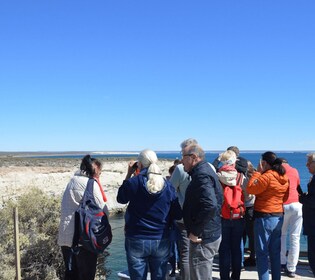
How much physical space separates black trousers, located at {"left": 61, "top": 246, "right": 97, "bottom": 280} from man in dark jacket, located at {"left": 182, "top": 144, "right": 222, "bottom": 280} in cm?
134

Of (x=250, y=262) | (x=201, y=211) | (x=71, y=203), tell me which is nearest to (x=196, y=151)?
(x=201, y=211)

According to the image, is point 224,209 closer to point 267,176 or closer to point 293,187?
point 267,176

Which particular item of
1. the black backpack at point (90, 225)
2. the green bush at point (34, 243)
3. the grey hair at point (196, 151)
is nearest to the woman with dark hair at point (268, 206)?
the grey hair at point (196, 151)

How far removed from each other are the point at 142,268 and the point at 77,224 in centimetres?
101

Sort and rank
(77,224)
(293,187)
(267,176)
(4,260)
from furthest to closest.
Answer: (4,260)
(293,187)
(267,176)
(77,224)

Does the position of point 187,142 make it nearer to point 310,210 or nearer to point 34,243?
point 310,210

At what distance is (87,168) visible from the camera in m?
4.62

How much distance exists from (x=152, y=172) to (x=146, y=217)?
18.0 inches

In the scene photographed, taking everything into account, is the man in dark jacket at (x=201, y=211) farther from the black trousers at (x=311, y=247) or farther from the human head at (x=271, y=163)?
the black trousers at (x=311, y=247)

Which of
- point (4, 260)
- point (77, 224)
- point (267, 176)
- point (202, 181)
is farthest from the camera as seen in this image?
point (4, 260)

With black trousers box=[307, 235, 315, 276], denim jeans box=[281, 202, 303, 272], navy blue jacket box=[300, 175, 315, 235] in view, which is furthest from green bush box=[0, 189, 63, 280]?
navy blue jacket box=[300, 175, 315, 235]

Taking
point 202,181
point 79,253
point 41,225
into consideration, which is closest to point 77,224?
point 79,253

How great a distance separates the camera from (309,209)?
530cm

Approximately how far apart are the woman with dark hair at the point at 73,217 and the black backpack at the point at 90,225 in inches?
2.0
